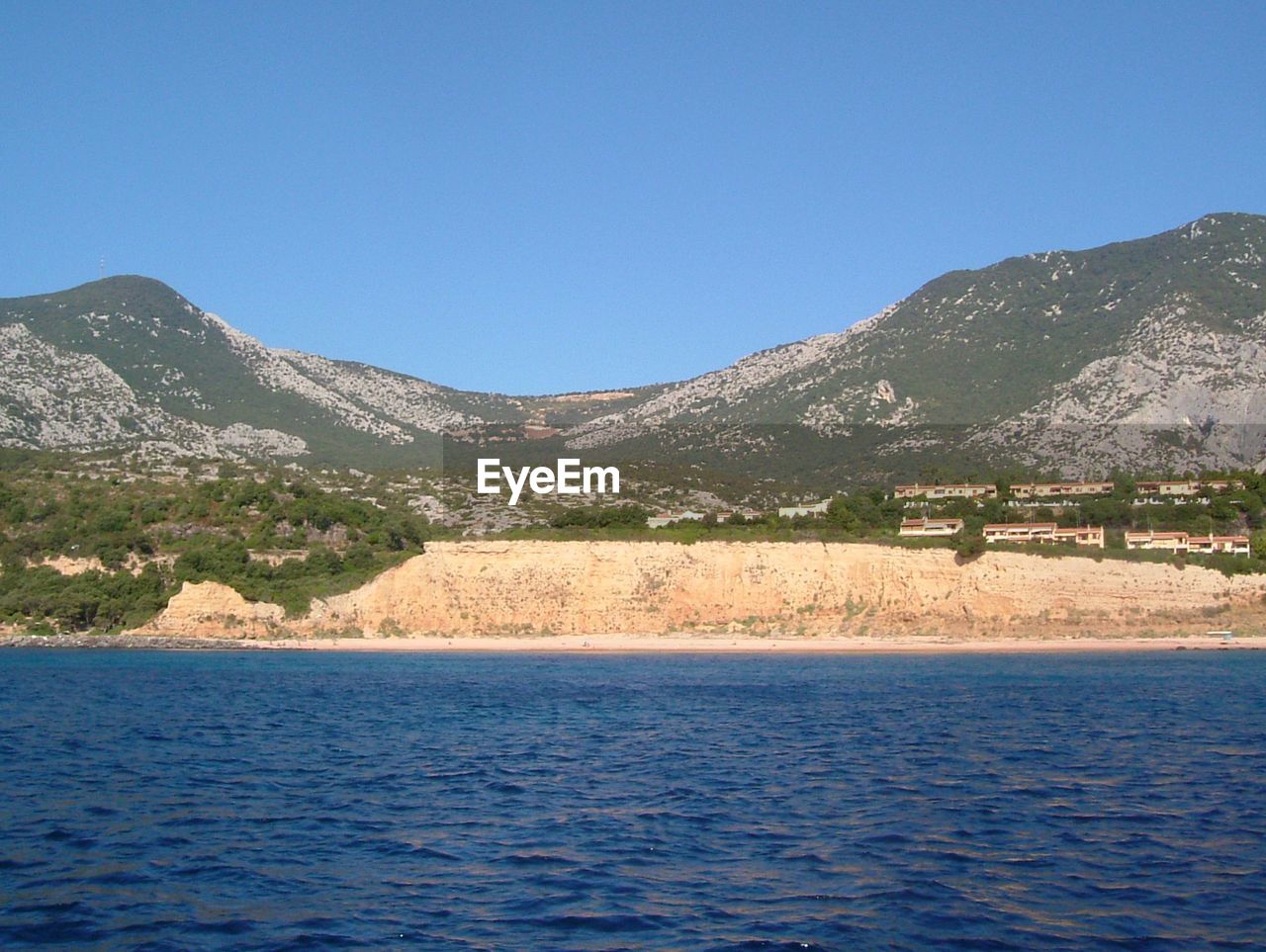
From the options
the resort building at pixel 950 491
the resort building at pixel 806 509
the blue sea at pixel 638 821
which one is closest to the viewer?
the blue sea at pixel 638 821

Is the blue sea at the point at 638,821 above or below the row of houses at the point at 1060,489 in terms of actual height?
below

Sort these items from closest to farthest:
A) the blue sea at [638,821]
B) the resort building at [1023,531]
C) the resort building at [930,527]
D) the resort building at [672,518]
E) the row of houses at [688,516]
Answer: the blue sea at [638,821]
the resort building at [1023,531]
the resort building at [930,527]
the resort building at [672,518]
the row of houses at [688,516]

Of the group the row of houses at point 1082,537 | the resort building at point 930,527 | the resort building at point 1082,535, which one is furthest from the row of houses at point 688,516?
the resort building at point 1082,535

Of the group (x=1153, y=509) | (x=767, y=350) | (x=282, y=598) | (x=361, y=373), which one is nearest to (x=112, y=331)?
(x=361, y=373)

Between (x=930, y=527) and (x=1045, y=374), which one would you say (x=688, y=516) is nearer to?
(x=930, y=527)

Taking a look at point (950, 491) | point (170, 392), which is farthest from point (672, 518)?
point (170, 392)

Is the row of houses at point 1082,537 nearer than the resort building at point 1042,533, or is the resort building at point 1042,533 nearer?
the row of houses at point 1082,537

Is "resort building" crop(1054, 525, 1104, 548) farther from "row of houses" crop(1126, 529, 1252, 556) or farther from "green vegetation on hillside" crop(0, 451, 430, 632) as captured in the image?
"green vegetation on hillside" crop(0, 451, 430, 632)

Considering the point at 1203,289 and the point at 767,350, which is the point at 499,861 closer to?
the point at 1203,289

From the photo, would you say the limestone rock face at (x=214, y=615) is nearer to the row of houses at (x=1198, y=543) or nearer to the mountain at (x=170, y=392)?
the mountain at (x=170, y=392)
